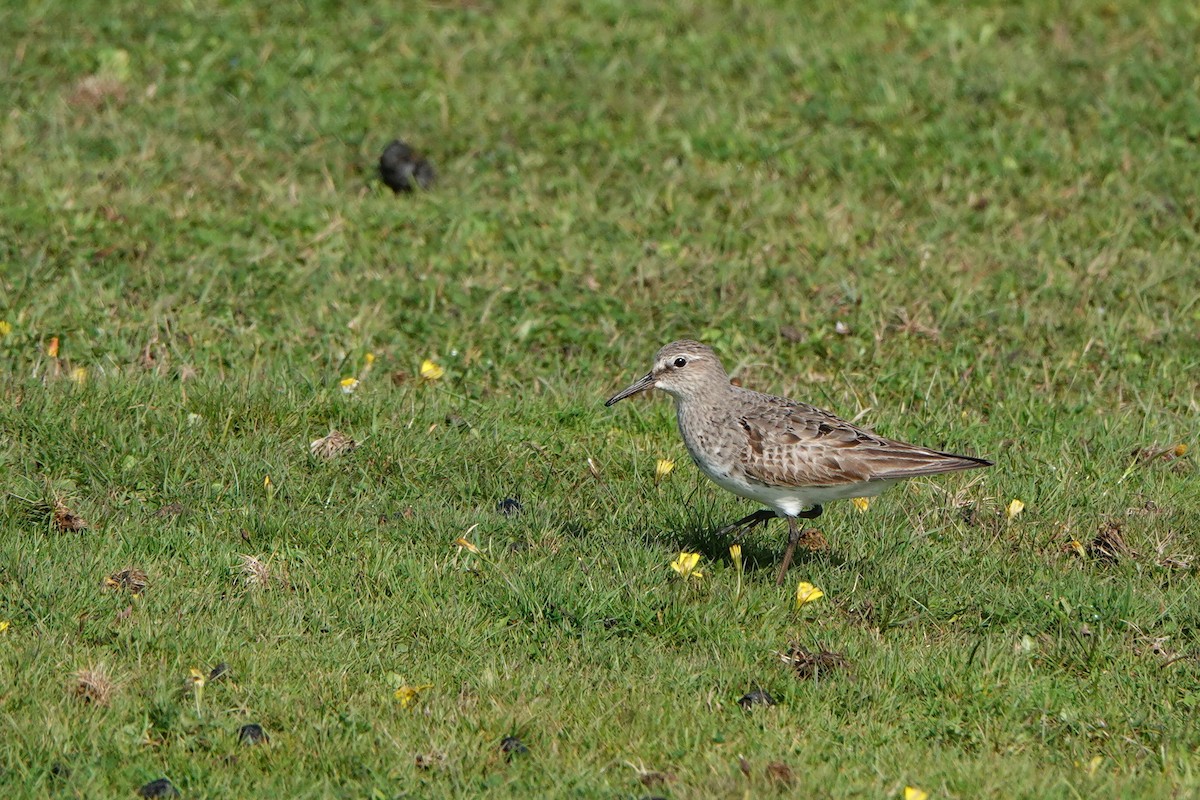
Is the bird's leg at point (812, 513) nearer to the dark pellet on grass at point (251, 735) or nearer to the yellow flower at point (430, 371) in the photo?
the yellow flower at point (430, 371)

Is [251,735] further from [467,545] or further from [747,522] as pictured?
[747,522]

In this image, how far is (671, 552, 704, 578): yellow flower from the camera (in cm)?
677

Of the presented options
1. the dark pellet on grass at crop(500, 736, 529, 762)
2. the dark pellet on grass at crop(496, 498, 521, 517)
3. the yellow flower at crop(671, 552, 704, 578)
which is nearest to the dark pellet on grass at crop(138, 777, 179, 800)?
the dark pellet on grass at crop(500, 736, 529, 762)

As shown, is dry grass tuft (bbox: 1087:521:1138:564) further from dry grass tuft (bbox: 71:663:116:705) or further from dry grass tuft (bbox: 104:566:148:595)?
dry grass tuft (bbox: 71:663:116:705)

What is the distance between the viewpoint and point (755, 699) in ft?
19.8

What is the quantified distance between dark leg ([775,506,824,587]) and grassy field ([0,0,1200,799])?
0.44 feet

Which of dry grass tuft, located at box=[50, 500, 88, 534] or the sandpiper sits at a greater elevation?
the sandpiper

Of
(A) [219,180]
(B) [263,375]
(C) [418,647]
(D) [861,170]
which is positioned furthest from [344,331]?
(D) [861,170]

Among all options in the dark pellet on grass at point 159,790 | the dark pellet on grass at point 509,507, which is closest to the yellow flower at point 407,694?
the dark pellet on grass at point 159,790

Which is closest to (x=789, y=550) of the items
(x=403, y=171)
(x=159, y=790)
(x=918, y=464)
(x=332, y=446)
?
(x=918, y=464)

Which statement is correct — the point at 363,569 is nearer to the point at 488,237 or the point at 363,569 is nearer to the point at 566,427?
the point at 566,427

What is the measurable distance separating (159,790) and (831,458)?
3.34 metres

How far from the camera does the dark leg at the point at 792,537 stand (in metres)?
6.96

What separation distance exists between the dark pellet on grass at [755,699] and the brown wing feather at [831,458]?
1.21 m
